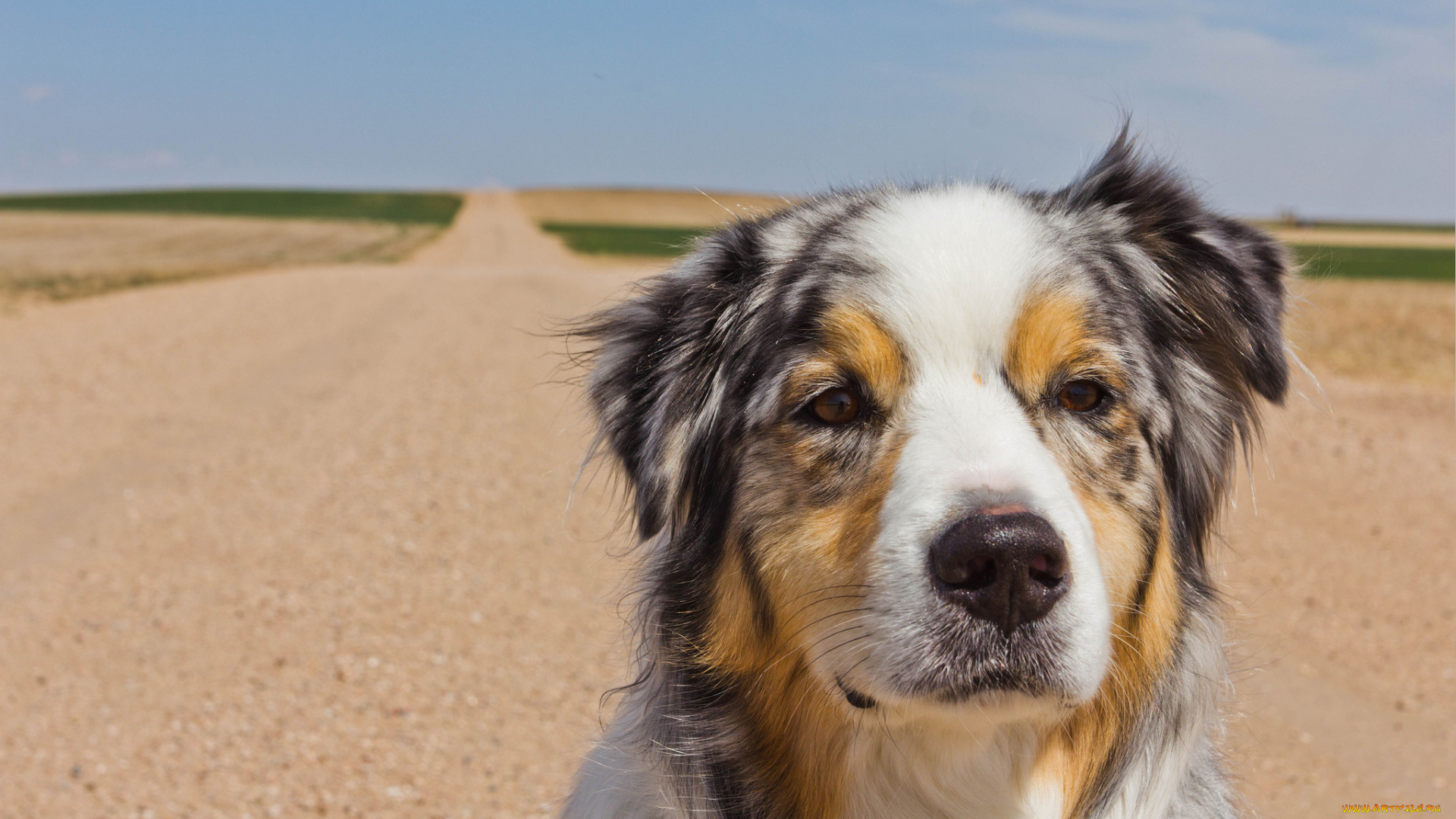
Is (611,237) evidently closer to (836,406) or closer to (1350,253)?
(1350,253)

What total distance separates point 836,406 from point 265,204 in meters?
101

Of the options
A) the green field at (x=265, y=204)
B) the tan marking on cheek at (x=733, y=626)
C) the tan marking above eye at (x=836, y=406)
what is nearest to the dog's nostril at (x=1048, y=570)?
the tan marking above eye at (x=836, y=406)

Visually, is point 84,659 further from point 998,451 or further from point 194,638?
point 998,451

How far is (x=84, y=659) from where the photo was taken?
6941 millimetres

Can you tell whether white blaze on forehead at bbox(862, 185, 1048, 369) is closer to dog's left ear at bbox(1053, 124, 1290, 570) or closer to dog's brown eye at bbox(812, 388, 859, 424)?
dog's brown eye at bbox(812, 388, 859, 424)

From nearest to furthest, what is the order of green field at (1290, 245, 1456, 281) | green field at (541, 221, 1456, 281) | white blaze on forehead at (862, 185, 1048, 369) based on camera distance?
white blaze on forehead at (862, 185, 1048, 369) < green field at (1290, 245, 1456, 281) < green field at (541, 221, 1456, 281)

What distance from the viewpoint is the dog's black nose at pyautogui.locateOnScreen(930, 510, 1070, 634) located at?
2.49m

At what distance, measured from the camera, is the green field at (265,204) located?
81.9m

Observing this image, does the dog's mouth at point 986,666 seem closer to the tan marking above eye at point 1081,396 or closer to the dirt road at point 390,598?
the tan marking above eye at point 1081,396

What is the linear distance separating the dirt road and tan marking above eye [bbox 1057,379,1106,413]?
1524mm

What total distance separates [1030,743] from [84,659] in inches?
249

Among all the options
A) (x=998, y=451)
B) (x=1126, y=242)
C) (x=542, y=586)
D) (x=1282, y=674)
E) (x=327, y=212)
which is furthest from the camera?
(x=327, y=212)

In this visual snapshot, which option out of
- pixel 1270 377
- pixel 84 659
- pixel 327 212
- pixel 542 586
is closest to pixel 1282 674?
pixel 1270 377

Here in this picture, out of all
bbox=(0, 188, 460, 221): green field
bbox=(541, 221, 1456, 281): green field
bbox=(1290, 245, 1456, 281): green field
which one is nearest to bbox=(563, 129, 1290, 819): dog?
bbox=(541, 221, 1456, 281): green field
